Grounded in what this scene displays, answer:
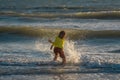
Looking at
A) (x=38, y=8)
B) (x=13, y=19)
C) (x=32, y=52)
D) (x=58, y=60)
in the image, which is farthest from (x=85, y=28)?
(x=38, y=8)

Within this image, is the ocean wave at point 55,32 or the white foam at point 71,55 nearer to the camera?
the white foam at point 71,55

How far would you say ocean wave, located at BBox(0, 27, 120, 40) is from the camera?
80.9 feet

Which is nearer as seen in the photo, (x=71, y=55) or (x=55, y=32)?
(x=71, y=55)

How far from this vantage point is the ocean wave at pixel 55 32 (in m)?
A: 24.7

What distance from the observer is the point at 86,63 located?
14.3m

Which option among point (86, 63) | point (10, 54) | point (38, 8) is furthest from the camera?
point (38, 8)

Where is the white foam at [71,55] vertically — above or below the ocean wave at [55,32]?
below

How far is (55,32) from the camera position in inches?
1037

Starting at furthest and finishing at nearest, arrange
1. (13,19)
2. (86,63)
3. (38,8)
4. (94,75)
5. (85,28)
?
(38,8)
(13,19)
(85,28)
(86,63)
(94,75)

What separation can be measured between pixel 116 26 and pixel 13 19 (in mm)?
9642

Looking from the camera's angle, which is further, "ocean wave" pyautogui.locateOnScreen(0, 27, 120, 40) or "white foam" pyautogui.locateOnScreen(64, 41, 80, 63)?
"ocean wave" pyautogui.locateOnScreen(0, 27, 120, 40)

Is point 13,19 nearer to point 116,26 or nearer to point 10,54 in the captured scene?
point 116,26

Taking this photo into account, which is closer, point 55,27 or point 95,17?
point 55,27

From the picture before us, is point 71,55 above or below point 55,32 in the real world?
below
